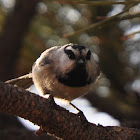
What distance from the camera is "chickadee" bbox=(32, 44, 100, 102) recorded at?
1511 mm

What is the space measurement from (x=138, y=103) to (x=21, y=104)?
0.94 meters

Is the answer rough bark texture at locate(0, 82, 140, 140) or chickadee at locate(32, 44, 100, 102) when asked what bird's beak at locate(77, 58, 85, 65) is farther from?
rough bark texture at locate(0, 82, 140, 140)

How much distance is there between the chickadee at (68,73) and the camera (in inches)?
59.5

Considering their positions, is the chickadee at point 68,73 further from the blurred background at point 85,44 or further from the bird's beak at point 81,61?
the blurred background at point 85,44

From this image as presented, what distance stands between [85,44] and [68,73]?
0.45m

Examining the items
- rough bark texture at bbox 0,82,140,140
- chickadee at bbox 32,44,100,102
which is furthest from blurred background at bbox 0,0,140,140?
rough bark texture at bbox 0,82,140,140

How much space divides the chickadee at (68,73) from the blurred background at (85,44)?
0.24 meters

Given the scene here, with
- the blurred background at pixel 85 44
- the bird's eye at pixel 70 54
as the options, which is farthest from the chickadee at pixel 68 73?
the blurred background at pixel 85 44

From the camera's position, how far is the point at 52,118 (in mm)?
1170

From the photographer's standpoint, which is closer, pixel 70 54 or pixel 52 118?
pixel 52 118

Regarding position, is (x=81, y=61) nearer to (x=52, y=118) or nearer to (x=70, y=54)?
(x=70, y=54)

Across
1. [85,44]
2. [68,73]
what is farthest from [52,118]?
[85,44]

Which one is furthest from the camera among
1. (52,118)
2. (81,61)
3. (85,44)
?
(85,44)

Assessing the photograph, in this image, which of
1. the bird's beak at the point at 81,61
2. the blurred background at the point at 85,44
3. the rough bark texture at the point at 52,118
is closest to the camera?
the rough bark texture at the point at 52,118
